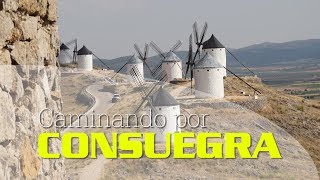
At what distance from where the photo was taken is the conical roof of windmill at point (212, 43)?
4100cm

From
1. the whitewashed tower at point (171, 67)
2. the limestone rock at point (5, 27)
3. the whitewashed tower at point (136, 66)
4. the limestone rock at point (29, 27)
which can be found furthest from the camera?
the whitewashed tower at point (136, 66)

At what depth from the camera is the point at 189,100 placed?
109 feet

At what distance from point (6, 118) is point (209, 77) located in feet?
93.2

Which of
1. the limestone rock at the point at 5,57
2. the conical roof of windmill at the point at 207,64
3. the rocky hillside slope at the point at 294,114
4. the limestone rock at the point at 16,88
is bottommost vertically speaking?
the rocky hillside slope at the point at 294,114

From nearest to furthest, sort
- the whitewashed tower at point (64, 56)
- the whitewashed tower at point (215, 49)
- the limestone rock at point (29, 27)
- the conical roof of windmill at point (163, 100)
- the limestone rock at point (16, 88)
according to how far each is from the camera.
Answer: the limestone rock at point (16, 88)
the limestone rock at point (29, 27)
the conical roof of windmill at point (163, 100)
the whitewashed tower at point (215, 49)
the whitewashed tower at point (64, 56)

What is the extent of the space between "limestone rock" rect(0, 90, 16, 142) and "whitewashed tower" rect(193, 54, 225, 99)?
1099 inches

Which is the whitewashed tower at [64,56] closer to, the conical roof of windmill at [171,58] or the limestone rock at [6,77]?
the conical roof of windmill at [171,58]

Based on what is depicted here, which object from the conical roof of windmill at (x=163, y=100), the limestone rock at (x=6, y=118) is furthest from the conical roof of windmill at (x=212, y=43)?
→ the limestone rock at (x=6, y=118)

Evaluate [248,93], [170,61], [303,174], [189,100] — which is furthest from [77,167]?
[170,61]

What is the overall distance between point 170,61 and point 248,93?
9211 millimetres

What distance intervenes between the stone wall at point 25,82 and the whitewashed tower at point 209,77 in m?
25.8

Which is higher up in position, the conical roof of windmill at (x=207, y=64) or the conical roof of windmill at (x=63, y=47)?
the conical roof of windmill at (x=63, y=47)

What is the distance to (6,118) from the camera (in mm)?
6527

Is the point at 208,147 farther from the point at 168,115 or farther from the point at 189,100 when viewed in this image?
the point at 189,100
